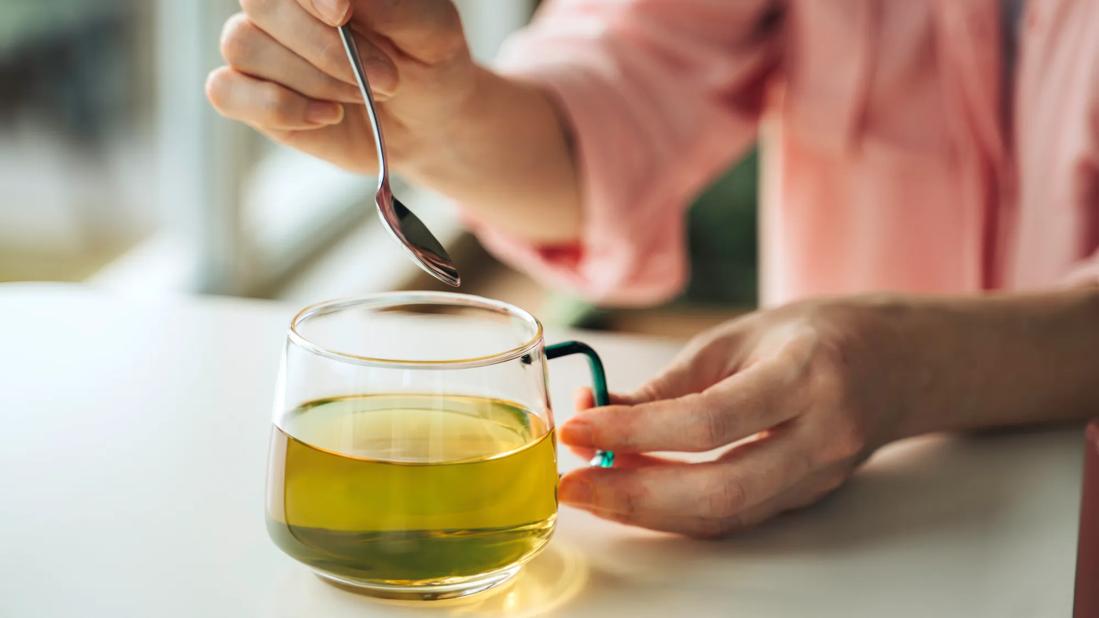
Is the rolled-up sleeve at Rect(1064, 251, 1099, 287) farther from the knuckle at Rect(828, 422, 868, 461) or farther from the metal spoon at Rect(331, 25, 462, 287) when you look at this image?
the metal spoon at Rect(331, 25, 462, 287)

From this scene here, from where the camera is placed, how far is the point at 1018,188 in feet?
3.53

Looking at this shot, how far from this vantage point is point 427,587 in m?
0.50

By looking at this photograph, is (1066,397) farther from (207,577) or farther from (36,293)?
(36,293)

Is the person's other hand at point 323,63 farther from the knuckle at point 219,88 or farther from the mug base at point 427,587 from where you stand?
the mug base at point 427,587

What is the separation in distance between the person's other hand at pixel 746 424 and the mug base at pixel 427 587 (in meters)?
0.07

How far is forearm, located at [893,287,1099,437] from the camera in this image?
70 cm

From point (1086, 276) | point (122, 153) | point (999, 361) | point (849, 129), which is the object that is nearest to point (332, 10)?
point (999, 361)

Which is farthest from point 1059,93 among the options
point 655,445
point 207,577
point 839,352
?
point 207,577

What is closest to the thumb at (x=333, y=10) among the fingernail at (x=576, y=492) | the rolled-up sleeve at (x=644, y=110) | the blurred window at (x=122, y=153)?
the fingernail at (x=576, y=492)

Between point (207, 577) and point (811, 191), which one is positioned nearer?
point (207, 577)

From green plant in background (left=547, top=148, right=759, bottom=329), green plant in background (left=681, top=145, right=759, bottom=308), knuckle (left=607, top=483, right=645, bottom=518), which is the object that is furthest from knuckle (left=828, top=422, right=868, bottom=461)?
green plant in background (left=681, top=145, right=759, bottom=308)

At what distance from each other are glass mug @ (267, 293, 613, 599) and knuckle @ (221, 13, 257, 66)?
0.16m

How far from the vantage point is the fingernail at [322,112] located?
2.03ft

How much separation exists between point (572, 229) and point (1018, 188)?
1.33 feet
